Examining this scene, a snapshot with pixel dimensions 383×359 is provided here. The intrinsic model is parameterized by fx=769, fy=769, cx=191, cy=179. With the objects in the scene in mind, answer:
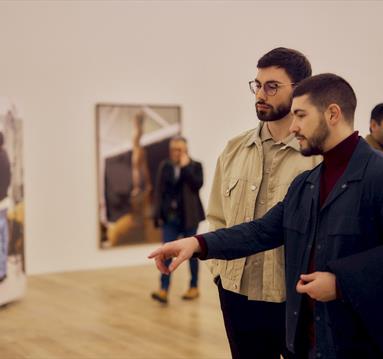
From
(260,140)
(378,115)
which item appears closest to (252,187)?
(260,140)

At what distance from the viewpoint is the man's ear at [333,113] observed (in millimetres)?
2581

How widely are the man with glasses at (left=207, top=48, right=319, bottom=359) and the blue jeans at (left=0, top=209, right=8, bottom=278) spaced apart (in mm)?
5159

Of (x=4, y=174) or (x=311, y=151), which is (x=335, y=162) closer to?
(x=311, y=151)

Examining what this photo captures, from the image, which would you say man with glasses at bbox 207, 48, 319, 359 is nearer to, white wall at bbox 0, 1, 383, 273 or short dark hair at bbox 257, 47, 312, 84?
short dark hair at bbox 257, 47, 312, 84

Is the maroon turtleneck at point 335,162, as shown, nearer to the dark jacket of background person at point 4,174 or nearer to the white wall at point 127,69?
the dark jacket of background person at point 4,174

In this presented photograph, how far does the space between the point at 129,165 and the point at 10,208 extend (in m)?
3.18

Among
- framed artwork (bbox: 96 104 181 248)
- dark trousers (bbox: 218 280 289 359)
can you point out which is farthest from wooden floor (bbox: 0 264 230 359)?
dark trousers (bbox: 218 280 289 359)

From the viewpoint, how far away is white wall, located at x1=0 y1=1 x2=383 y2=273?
10.6m

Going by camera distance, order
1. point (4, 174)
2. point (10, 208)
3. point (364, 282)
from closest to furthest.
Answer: point (364, 282) → point (4, 174) → point (10, 208)

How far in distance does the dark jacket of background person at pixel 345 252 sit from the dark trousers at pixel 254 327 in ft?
1.60

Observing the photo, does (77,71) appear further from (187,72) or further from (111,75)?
(187,72)

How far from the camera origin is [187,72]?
11781 mm

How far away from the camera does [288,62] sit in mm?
3154

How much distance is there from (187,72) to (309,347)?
9.40 meters
